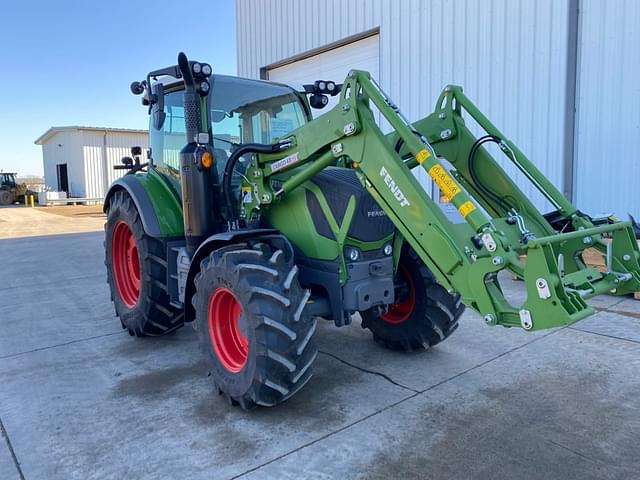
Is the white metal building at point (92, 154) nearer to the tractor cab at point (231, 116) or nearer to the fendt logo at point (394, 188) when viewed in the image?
the tractor cab at point (231, 116)

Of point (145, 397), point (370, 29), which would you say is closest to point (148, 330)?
point (145, 397)

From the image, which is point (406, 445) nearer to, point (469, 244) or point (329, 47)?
point (469, 244)

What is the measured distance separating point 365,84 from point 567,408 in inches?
95.4

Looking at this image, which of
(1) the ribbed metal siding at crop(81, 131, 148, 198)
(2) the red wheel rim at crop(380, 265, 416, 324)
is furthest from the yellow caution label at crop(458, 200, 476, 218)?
(1) the ribbed metal siding at crop(81, 131, 148, 198)

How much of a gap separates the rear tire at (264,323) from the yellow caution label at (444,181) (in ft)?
3.29

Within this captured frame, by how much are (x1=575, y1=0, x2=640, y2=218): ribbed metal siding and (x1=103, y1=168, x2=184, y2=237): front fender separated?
5.46 m

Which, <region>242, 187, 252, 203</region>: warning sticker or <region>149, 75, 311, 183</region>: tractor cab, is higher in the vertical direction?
<region>149, 75, 311, 183</region>: tractor cab

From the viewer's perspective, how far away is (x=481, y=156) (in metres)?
3.65

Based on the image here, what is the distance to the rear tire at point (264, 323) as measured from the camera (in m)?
2.99

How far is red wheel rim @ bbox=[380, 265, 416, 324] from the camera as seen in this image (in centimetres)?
414

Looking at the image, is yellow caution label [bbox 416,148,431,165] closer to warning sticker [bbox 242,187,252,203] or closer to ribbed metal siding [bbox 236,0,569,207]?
warning sticker [bbox 242,187,252,203]

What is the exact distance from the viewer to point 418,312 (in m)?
4.07

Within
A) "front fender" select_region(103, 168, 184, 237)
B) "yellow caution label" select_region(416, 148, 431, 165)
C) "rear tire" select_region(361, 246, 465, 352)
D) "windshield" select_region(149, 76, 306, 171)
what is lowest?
"rear tire" select_region(361, 246, 465, 352)

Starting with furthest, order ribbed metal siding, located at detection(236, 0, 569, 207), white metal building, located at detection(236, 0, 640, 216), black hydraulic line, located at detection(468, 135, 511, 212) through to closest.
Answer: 1. ribbed metal siding, located at detection(236, 0, 569, 207)
2. white metal building, located at detection(236, 0, 640, 216)
3. black hydraulic line, located at detection(468, 135, 511, 212)
